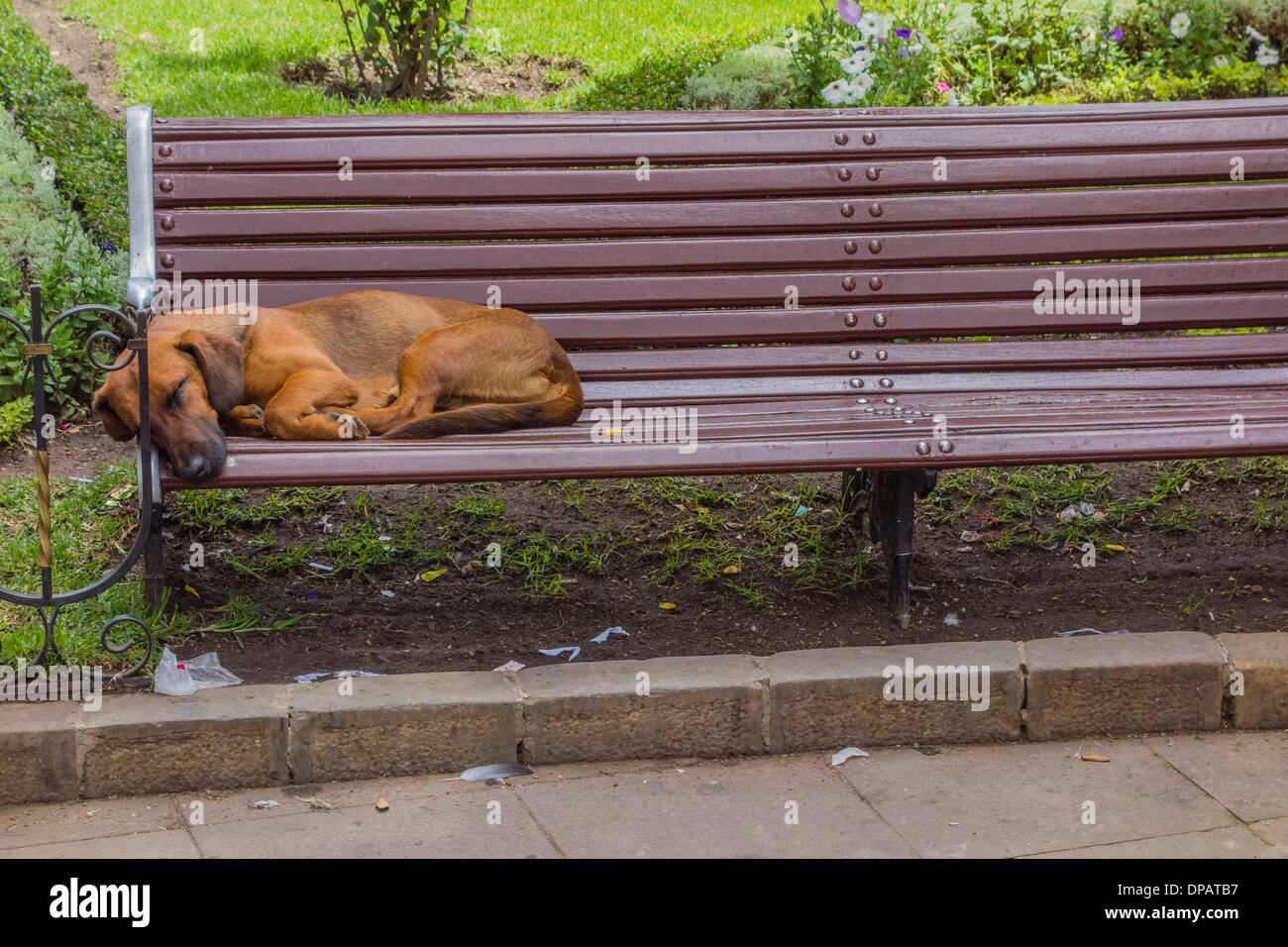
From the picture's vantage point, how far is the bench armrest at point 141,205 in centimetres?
411

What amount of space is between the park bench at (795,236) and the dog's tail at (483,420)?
0.27 metres

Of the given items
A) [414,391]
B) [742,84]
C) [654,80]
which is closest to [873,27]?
[742,84]

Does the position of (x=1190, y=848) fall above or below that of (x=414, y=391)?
below

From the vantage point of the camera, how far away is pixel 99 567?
4.24 m

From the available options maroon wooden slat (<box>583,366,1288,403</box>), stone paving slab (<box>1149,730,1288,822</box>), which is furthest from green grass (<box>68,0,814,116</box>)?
stone paving slab (<box>1149,730,1288,822</box>)

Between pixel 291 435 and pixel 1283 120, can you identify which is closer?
pixel 291 435

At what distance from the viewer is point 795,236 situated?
15.1ft

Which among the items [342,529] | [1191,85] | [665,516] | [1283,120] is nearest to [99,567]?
[342,529]

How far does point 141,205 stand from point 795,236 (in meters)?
2.06

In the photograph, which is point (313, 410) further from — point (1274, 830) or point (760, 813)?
point (1274, 830)

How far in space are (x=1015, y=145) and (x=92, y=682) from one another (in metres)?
3.29

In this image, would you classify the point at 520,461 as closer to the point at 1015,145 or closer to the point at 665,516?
the point at 665,516

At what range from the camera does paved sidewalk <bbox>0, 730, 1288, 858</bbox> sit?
10.5 ft

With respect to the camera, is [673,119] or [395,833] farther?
[673,119]
